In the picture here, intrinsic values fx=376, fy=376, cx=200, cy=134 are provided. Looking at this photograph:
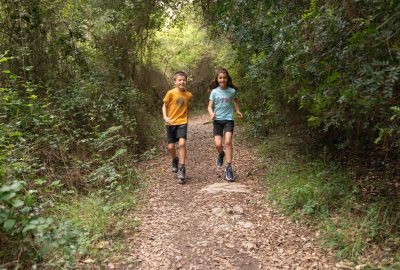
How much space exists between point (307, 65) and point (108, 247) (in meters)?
3.21

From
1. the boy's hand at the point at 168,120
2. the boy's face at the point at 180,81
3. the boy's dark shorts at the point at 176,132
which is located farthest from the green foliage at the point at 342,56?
the boy's hand at the point at 168,120

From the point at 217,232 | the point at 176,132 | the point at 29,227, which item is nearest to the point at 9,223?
the point at 29,227

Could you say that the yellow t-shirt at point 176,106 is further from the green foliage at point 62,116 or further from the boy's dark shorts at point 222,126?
the green foliage at point 62,116

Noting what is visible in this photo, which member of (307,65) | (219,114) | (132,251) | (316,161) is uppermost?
(307,65)

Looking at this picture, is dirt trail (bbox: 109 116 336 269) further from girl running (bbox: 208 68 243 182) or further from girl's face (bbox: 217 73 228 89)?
girl's face (bbox: 217 73 228 89)

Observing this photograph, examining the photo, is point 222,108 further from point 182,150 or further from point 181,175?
point 181,175

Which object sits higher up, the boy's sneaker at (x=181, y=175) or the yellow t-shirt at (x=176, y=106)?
the yellow t-shirt at (x=176, y=106)

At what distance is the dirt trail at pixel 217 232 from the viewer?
159 inches

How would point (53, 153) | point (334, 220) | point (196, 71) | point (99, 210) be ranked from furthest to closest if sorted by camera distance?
point (196, 71) → point (53, 153) → point (99, 210) → point (334, 220)

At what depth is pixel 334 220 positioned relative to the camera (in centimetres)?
457

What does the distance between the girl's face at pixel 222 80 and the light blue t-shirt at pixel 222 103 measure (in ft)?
0.31

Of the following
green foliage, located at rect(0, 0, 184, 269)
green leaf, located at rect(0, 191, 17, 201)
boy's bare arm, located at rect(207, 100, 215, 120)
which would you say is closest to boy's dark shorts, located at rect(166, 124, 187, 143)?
boy's bare arm, located at rect(207, 100, 215, 120)

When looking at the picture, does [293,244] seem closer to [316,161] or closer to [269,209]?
[269,209]

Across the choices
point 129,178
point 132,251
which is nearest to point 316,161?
point 129,178
